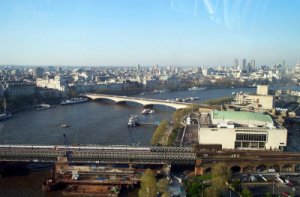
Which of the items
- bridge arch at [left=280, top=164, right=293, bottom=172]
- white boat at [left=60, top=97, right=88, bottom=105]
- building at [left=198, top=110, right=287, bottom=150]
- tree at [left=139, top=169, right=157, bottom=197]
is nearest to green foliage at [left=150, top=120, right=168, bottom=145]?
building at [left=198, top=110, right=287, bottom=150]

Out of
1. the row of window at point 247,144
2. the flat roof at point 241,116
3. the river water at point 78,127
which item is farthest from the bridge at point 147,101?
the row of window at point 247,144

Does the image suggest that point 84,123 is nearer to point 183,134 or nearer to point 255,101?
point 183,134

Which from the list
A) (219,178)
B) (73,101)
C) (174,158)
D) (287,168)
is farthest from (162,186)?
(73,101)

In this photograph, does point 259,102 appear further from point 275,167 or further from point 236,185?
point 236,185

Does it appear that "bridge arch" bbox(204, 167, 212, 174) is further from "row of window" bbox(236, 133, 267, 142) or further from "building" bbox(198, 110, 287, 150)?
"row of window" bbox(236, 133, 267, 142)

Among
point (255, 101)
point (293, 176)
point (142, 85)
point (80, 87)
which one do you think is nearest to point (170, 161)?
point (293, 176)
